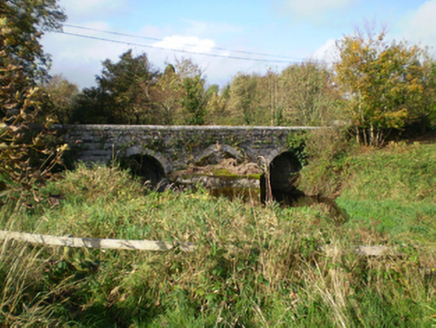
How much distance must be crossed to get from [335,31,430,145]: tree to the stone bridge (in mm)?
2792

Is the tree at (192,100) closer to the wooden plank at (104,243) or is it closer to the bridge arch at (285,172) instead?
the bridge arch at (285,172)

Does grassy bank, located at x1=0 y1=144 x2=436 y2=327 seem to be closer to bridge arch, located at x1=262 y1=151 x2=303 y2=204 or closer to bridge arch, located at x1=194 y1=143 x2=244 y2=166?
bridge arch, located at x1=194 y1=143 x2=244 y2=166

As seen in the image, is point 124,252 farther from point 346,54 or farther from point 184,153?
Result: point 346,54

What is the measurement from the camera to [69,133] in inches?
472

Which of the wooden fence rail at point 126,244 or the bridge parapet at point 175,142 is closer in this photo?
the wooden fence rail at point 126,244

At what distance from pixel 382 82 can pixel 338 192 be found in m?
4.54

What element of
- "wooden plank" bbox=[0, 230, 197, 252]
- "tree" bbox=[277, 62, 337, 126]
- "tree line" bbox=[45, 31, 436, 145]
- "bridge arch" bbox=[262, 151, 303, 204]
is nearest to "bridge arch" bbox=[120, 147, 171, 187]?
"tree line" bbox=[45, 31, 436, 145]

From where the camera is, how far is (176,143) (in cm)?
1321

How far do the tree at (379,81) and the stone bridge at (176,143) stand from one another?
279 cm

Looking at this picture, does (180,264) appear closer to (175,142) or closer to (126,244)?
(126,244)

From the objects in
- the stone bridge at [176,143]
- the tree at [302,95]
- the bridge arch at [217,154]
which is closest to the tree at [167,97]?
the stone bridge at [176,143]

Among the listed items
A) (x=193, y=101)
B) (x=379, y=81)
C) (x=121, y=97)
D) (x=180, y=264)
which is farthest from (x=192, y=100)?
(x=180, y=264)

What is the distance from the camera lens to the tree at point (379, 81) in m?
12.4

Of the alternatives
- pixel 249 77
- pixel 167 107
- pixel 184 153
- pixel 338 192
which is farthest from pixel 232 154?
pixel 249 77
